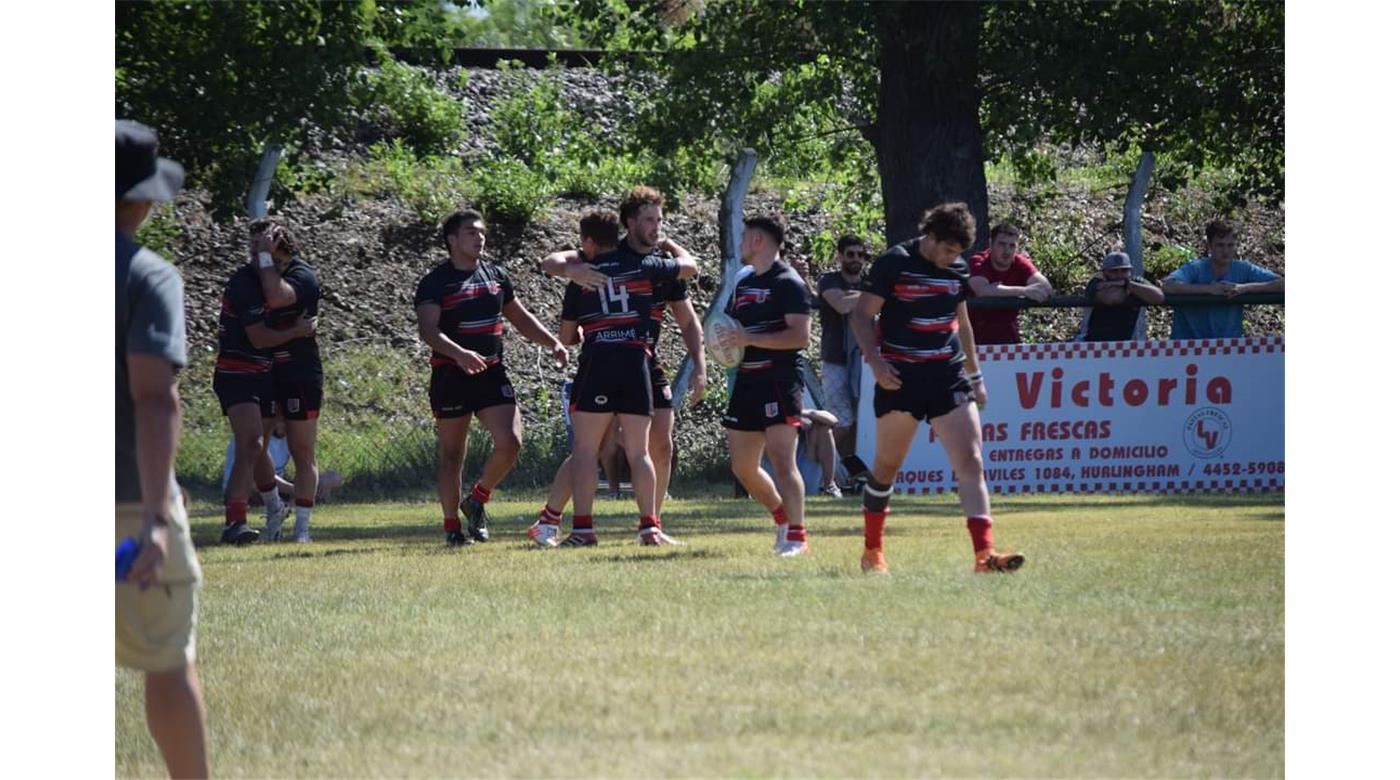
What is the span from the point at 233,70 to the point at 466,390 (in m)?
6.93

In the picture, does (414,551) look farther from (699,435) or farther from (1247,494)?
(699,435)

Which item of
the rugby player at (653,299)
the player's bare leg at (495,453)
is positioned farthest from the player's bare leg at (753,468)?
the player's bare leg at (495,453)

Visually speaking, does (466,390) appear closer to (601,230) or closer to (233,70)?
(601,230)

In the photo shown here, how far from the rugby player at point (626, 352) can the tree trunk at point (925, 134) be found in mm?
7397

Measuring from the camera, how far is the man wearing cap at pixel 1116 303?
1675 centimetres

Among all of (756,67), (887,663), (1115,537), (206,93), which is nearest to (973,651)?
(887,663)

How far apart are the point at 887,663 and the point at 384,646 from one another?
2.11m

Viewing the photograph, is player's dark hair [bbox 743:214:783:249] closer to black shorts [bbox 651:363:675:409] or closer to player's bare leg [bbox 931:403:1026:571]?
Answer: black shorts [bbox 651:363:675:409]

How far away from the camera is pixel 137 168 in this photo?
202 inches

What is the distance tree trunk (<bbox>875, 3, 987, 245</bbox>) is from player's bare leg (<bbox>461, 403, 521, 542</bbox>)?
7145mm

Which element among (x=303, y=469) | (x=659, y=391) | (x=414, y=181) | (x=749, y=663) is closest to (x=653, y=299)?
(x=659, y=391)

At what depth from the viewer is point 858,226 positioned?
27.3 meters

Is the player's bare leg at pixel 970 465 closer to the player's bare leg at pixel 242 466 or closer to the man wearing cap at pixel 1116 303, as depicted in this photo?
the player's bare leg at pixel 242 466

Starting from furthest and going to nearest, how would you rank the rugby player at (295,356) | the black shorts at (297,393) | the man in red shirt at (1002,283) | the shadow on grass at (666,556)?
1. the man in red shirt at (1002,283)
2. the black shorts at (297,393)
3. the rugby player at (295,356)
4. the shadow on grass at (666,556)
